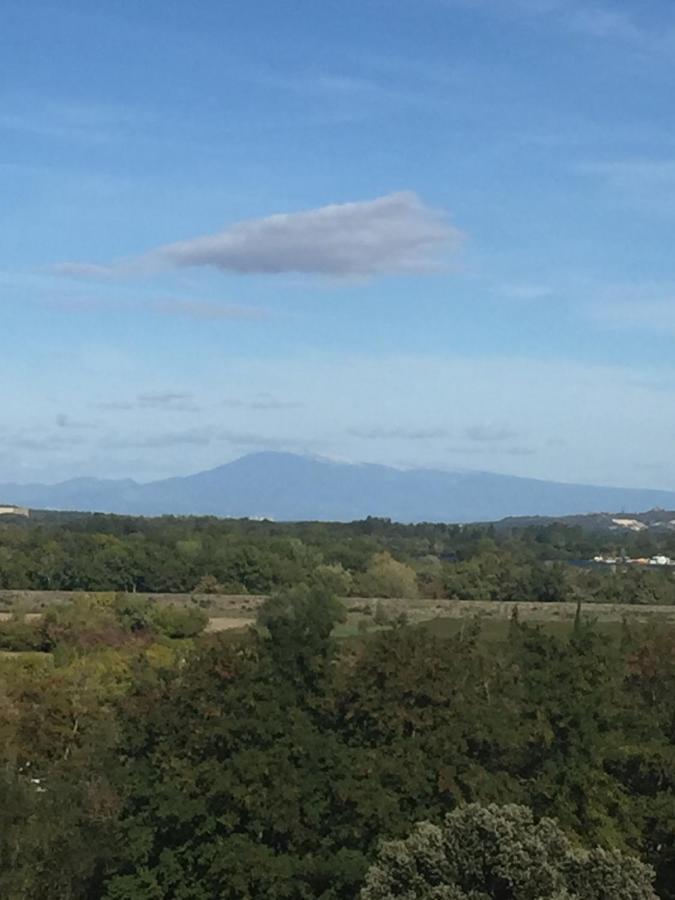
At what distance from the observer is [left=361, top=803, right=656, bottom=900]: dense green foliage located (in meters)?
14.0

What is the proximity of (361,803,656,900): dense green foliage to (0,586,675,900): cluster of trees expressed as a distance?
2.63 metres

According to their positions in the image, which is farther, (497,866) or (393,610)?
(393,610)

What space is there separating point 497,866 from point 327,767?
5841 millimetres

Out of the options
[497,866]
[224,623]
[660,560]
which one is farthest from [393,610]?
[660,560]

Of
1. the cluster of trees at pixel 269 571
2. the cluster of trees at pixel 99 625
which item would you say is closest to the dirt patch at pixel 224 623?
the cluster of trees at pixel 99 625

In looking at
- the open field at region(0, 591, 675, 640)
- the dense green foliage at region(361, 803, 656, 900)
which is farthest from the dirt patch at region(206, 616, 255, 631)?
the dense green foliage at region(361, 803, 656, 900)

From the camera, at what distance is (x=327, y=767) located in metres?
19.7

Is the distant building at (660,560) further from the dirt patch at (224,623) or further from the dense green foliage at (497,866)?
the dense green foliage at (497,866)

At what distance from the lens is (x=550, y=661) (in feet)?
69.9

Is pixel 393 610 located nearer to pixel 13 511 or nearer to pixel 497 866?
pixel 497 866

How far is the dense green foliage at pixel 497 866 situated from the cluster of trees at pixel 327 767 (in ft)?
8.64

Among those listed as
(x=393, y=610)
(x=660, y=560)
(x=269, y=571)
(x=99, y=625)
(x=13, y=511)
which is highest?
(x=660, y=560)

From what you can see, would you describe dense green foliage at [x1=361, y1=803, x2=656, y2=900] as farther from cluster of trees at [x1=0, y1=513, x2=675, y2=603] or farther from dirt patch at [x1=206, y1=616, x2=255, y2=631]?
cluster of trees at [x1=0, y1=513, x2=675, y2=603]

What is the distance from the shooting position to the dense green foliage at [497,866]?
14000 mm
